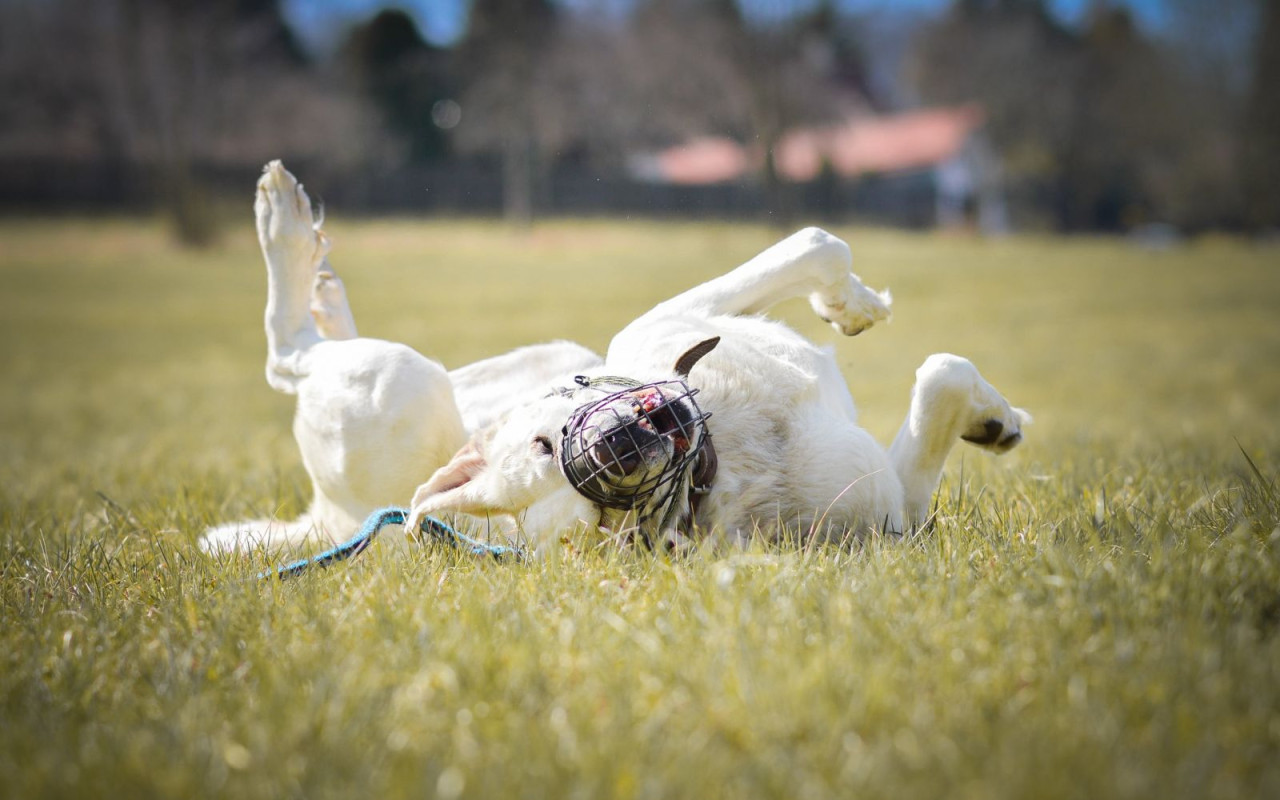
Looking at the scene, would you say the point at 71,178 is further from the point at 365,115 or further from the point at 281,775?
the point at 281,775

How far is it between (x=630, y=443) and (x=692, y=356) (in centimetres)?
50

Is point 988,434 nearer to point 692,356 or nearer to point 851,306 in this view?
point 851,306

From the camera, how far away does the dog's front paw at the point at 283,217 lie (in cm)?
376

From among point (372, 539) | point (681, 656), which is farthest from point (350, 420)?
point (681, 656)

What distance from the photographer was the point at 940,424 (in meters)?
2.98

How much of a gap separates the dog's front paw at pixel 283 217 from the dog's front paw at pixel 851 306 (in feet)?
6.23

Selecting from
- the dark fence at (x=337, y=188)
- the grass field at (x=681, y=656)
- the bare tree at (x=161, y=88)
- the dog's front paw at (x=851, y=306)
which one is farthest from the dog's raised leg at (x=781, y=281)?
the bare tree at (x=161, y=88)

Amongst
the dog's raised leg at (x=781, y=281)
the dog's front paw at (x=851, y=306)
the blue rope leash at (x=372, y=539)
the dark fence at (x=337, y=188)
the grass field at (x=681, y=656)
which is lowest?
the dark fence at (x=337, y=188)

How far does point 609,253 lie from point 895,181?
25.1 meters

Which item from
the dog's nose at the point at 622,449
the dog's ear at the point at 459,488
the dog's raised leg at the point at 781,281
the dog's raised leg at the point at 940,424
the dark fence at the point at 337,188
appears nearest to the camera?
the dog's nose at the point at 622,449

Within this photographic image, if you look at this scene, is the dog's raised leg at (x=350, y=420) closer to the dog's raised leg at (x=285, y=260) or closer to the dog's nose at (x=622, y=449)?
the dog's raised leg at (x=285, y=260)

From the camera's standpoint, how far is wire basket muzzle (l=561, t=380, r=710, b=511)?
2.39m

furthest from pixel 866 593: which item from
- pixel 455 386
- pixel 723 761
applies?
pixel 455 386

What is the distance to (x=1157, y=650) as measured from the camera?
188 cm
